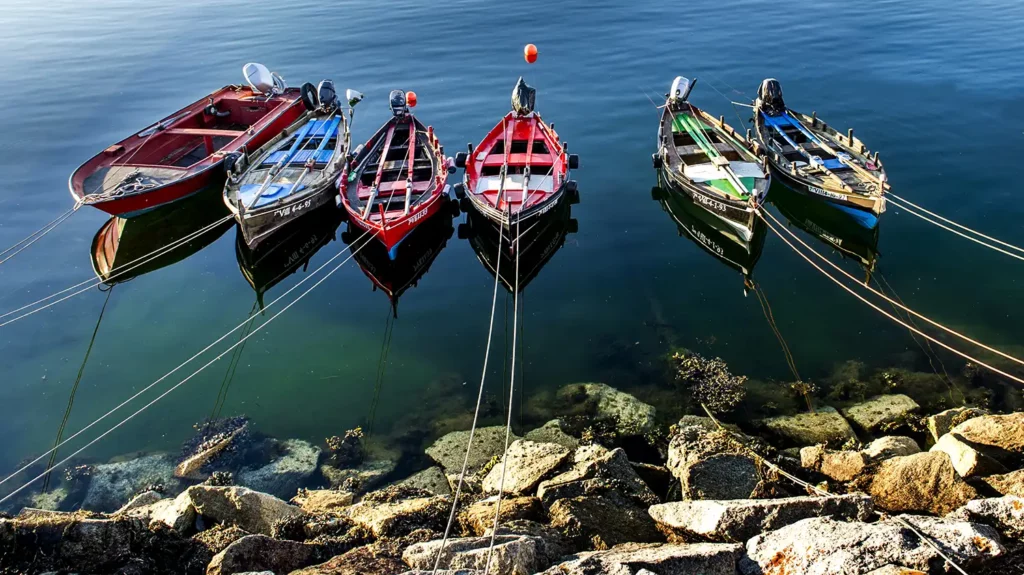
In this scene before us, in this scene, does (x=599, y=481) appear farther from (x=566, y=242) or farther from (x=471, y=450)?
(x=566, y=242)

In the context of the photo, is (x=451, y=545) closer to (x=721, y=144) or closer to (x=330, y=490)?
(x=330, y=490)

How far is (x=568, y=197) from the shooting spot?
2553 centimetres

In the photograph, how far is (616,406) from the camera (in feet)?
53.7

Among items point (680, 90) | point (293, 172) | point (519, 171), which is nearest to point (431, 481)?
point (519, 171)

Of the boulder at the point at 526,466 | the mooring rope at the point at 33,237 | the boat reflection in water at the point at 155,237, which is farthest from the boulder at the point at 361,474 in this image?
the mooring rope at the point at 33,237

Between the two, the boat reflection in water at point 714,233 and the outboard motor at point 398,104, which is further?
the outboard motor at point 398,104

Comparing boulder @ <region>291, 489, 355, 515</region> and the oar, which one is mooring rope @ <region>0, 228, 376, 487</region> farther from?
boulder @ <region>291, 489, 355, 515</region>

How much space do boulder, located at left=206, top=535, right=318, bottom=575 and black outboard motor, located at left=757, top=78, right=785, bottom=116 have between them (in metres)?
24.8

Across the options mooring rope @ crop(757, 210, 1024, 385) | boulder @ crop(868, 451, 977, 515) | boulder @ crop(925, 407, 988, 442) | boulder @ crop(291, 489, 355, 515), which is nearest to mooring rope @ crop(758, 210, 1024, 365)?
mooring rope @ crop(757, 210, 1024, 385)

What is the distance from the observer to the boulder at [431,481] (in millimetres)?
14148

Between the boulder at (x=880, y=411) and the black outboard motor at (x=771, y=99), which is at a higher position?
the black outboard motor at (x=771, y=99)

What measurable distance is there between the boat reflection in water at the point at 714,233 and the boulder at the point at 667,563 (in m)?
13.2

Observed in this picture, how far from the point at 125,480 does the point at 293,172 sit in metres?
13.0

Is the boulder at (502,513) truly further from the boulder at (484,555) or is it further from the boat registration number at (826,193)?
the boat registration number at (826,193)
